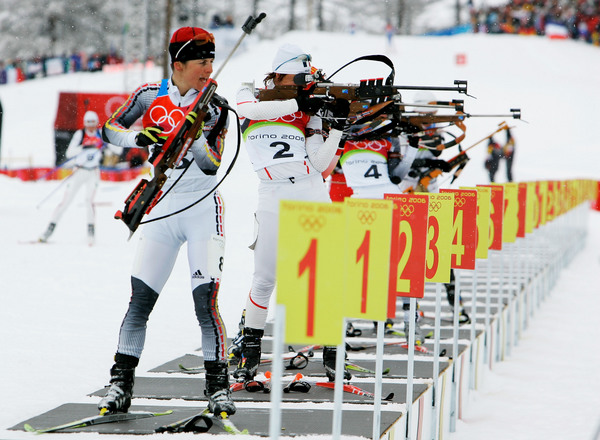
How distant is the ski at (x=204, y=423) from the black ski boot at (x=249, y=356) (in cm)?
95

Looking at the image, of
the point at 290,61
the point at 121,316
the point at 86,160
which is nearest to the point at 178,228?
the point at 290,61

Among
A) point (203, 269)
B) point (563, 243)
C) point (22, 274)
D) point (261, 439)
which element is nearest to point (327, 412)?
point (261, 439)

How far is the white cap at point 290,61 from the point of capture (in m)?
5.43

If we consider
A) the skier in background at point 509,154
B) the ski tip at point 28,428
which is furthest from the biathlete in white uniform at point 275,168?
the skier in background at point 509,154

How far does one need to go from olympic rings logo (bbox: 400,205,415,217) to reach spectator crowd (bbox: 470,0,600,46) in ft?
168

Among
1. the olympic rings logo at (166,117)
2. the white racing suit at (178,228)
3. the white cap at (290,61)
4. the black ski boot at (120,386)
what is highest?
the white cap at (290,61)

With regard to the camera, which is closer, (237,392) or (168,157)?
(168,157)

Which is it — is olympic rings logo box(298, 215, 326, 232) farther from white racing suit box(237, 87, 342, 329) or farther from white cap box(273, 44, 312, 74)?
white cap box(273, 44, 312, 74)

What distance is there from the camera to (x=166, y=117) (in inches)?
179

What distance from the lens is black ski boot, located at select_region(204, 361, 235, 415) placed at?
4.45 metres

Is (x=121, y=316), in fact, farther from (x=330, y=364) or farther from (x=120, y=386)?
(x=120, y=386)

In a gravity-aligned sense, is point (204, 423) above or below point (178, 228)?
below

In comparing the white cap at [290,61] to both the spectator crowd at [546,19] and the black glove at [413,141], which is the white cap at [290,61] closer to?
the black glove at [413,141]

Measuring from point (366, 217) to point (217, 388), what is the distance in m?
1.40
